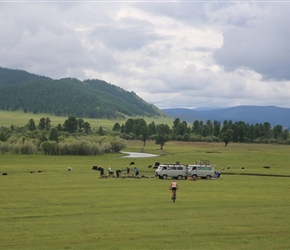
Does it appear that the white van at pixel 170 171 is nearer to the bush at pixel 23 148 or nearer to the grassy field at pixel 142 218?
the grassy field at pixel 142 218

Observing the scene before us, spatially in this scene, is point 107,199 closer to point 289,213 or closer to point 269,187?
point 289,213

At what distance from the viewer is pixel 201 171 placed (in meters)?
64.9

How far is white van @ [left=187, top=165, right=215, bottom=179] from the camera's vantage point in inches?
2549

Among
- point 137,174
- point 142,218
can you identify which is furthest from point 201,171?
point 142,218

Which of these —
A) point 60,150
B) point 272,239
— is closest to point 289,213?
point 272,239

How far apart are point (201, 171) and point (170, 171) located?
14.7ft

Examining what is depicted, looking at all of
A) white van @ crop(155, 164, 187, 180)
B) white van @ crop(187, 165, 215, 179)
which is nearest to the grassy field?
A: white van @ crop(155, 164, 187, 180)

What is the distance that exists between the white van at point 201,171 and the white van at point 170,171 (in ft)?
2.76

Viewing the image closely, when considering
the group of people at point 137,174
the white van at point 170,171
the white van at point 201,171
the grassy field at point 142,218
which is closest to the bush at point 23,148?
the group of people at point 137,174

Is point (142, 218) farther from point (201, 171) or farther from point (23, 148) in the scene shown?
point (23, 148)

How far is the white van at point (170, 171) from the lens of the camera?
64125mm

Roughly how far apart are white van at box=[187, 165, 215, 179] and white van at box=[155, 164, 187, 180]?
84cm

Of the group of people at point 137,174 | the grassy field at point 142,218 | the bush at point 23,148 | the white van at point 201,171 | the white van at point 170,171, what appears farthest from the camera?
the bush at point 23,148

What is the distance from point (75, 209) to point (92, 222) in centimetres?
579
